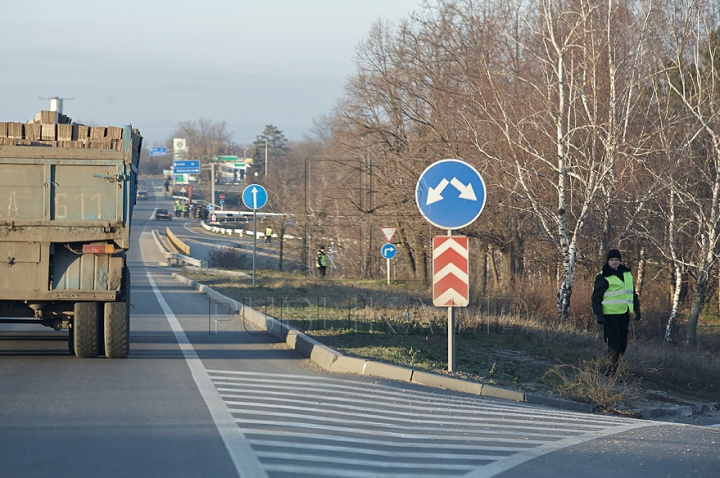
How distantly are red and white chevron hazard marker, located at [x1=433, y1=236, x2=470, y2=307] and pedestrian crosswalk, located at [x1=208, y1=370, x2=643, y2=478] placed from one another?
120 cm

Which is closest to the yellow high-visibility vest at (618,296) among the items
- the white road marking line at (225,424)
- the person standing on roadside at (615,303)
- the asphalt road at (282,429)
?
the person standing on roadside at (615,303)

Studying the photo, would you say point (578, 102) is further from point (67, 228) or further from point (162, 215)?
point (162, 215)

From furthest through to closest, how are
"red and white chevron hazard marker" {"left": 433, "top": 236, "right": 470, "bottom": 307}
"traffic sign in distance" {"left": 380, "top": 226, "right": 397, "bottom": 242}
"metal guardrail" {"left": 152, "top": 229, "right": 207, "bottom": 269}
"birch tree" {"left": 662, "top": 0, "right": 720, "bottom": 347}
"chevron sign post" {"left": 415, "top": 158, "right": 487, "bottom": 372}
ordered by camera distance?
"metal guardrail" {"left": 152, "top": 229, "right": 207, "bottom": 269} < "traffic sign in distance" {"left": 380, "top": 226, "right": 397, "bottom": 242} < "birch tree" {"left": 662, "top": 0, "right": 720, "bottom": 347} < "red and white chevron hazard marker" {"left": 433, "top": 236, "right": 470, "bottom": 307} < "chevron sign post" {"left": 415, "top": 158, "right": 487, "bottom": 372}

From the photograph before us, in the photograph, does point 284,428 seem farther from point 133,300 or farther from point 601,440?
point 133,300

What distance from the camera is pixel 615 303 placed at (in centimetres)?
1087

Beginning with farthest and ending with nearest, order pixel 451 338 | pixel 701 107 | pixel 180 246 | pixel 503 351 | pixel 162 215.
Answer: pixel 162 215 → pixel 180 246 → pixel 701 107 → pixel 503 351 → pixel 451 338

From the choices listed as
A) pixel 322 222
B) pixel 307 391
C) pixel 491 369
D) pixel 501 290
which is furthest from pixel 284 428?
pixel 322 222

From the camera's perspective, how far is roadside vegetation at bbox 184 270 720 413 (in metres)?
Result: 9.63

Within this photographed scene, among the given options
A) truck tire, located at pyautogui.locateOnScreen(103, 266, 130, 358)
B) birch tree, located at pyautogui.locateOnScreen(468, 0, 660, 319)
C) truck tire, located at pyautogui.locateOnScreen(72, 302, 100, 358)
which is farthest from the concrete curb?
birch tree, located at pyautogui.locateOnScreen(468, 0, 660, 319)

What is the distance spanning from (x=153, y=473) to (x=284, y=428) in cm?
153

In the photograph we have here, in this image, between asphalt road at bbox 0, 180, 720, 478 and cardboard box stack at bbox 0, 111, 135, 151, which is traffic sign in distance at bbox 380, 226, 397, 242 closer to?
asphalt road at bbox 0, 180, 720, 478

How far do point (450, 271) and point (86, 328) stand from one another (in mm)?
4654

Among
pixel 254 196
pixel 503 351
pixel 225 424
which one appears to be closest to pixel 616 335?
pixel 503 351

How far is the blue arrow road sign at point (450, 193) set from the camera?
930 centimetres
